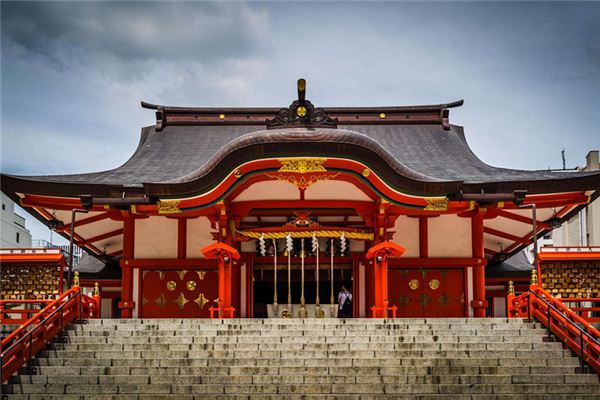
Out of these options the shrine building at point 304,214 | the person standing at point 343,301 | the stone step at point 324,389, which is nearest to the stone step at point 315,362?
the stone step at point 324,389

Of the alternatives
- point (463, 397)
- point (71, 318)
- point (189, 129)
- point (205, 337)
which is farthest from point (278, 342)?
point (189, 129)

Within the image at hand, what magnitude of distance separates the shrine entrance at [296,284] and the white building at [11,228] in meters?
21.8

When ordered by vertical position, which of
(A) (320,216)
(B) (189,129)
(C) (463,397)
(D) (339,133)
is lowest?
(C) (463,397)

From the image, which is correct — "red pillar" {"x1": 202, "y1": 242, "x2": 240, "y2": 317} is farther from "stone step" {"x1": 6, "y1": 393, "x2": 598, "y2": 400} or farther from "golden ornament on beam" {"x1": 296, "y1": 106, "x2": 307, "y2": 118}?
"stone step" {"x1": 6, "y1": 393, "x2": 598, "y2": 400}

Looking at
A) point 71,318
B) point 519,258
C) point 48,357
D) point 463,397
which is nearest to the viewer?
point 463,397

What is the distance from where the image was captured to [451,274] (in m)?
16.9

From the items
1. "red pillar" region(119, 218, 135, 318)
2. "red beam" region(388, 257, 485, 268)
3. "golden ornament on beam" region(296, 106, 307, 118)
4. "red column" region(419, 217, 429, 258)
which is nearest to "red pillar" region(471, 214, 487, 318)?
"red beam" region(388, 257, 485, 268)

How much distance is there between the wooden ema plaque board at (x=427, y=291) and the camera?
1683 cm

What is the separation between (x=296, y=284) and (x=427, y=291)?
3430 millimetres

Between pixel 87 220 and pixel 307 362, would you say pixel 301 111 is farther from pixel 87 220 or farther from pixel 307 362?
pixel 87 220

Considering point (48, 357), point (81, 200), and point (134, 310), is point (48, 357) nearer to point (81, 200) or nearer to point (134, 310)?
point (81, 200)

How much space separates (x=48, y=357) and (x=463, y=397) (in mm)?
5845

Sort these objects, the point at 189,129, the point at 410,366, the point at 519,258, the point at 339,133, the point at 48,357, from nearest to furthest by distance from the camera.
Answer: the point at 410,366, the point at 48,357, the point at 339,133, the point at 189,129, the point at 519,258

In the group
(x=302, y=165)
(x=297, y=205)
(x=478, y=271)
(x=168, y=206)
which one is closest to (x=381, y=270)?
(x=297, y=205)
